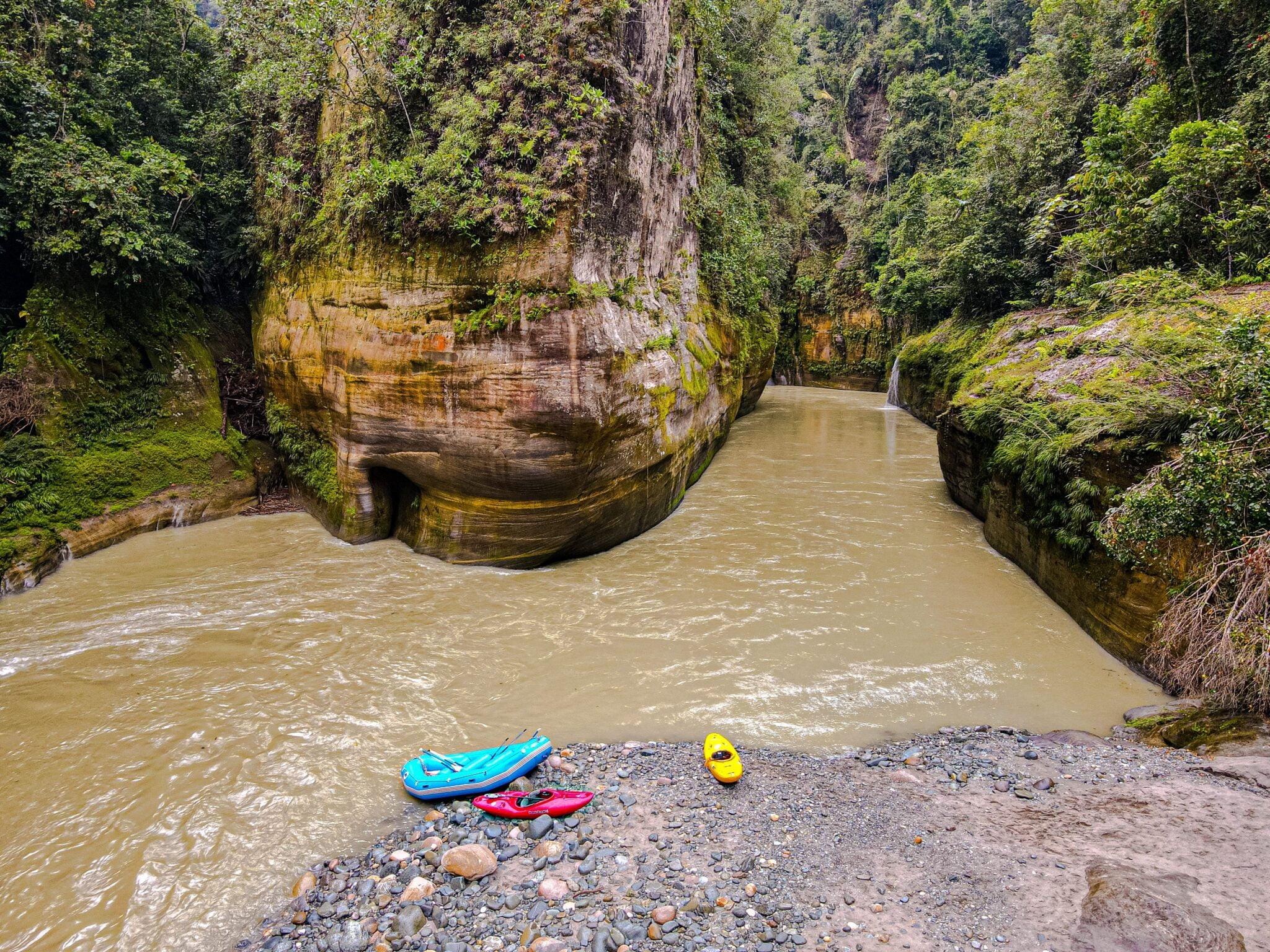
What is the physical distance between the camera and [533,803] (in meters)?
4.05

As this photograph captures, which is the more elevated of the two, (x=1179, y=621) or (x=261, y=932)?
(x=1179, y=621)

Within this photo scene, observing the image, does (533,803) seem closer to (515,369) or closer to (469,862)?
(469,862)

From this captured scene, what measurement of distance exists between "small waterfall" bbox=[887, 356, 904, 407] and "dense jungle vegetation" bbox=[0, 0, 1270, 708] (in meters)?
9.68

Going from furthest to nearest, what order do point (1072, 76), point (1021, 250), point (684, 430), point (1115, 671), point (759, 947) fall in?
point (1021, 250) < point (1072, 76) < point (684, 430) < point (1115, 671) < point (759, 947)

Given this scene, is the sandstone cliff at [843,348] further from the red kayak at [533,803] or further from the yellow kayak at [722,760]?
the red kayak at [533,803]

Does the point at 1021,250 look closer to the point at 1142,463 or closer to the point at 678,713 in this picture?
the point at 1142,463

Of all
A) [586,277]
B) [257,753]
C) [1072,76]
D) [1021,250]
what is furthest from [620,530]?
[1072,76]

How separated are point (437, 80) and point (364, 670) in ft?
26.8

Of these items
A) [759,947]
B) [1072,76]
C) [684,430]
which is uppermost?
[1072,76]

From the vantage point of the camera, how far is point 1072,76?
15.0 metres

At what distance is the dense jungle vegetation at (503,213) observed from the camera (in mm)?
5586

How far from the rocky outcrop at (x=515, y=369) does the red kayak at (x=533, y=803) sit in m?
4.44

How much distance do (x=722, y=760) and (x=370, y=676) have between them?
3.57m

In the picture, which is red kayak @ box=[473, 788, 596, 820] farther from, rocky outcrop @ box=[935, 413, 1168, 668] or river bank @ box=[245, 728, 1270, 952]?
rocky outcrop @ box=[935, 413, 1168, 668]
